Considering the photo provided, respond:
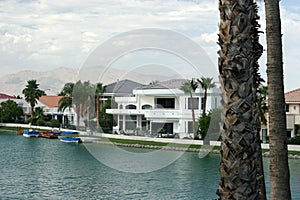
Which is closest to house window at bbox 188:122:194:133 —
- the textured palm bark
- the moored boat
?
the moored boat

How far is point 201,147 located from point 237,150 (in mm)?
50869

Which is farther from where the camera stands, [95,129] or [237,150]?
[95,129]

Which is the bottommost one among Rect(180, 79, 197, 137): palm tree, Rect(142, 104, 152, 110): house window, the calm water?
the calm water

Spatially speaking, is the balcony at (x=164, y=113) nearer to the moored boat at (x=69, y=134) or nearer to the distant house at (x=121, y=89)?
the distant house at (x=121, y=89)

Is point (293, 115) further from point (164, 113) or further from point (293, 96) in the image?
point (164, 113)

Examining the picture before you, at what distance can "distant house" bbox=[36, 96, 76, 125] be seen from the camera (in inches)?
3744

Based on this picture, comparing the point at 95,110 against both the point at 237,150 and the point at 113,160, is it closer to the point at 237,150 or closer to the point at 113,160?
the point at 113,160

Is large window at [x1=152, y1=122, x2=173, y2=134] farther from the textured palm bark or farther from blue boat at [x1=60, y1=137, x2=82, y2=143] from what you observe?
the textured palm bark

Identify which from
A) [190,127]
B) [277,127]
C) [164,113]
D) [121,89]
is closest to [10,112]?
[121,89]

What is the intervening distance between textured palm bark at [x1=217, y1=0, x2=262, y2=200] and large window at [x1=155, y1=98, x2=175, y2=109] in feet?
199

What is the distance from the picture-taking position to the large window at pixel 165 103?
6569cm

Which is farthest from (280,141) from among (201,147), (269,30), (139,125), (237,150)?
(139,125)

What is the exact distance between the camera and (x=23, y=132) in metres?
83.6

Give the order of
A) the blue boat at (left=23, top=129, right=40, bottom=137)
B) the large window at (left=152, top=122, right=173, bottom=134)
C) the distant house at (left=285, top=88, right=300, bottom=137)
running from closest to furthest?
the distant house at (left=285, top=88, right=300, bottom=137) < the large window at (left=152, top=122, right=173, bottom=134) < the blue boat at (left=23, top=129, right=40, bottom=137)
